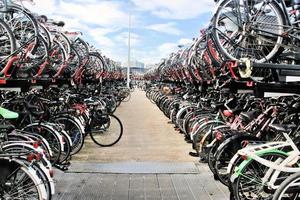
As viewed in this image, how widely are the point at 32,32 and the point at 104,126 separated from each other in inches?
129

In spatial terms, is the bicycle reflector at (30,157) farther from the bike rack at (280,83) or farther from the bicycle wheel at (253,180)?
the bike rack at (280,83)

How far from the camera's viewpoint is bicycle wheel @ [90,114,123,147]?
30.2ft

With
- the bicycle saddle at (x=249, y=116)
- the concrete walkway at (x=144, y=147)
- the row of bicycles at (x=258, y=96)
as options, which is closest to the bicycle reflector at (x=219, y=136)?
the row of bicycles at (x=258, y=96)

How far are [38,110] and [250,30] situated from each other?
12.5 ft

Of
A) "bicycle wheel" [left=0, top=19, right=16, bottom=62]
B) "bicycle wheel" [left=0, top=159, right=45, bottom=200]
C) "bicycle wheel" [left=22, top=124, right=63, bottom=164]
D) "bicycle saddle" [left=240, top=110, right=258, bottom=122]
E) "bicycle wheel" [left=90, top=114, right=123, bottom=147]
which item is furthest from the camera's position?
"bicycle wheel" [left=90, top=114, right=123, bottom=147]

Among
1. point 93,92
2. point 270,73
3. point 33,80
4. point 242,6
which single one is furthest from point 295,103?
point 93,92

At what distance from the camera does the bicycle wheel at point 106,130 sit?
922 cm

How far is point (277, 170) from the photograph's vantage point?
4.03 meters

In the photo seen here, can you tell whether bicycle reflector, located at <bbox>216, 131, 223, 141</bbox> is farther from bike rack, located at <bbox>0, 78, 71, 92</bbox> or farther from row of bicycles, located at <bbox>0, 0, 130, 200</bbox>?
bike rack, located at <bbox>0, 78, 71, 92</bbox>

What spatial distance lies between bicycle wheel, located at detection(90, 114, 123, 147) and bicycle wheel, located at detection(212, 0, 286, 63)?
4568mm

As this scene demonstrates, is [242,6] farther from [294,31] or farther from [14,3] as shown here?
[14,3]

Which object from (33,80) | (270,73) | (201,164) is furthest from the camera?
(201,164)

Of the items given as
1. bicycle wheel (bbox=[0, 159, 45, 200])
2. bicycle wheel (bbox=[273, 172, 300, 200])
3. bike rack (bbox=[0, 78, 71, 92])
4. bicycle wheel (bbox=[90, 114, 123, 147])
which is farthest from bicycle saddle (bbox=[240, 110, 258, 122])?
bicycle wheel (bbox=[90, 114, 123, 147])

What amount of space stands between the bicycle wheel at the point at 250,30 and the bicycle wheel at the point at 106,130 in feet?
15.0
